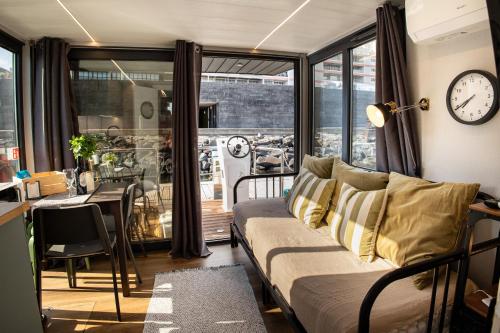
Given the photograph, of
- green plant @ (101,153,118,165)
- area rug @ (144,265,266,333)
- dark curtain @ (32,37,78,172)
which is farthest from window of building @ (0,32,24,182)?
area rug @ (144,265,266,333)

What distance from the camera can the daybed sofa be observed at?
1.27 meters

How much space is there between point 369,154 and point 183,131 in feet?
5.90

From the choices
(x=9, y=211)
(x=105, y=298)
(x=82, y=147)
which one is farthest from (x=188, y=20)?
(x=105, y=298)

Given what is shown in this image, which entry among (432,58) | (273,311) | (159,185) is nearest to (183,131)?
(159,185)

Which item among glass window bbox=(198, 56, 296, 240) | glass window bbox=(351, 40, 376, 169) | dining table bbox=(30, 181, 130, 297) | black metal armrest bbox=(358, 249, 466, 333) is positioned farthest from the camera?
glass window bbox=(198, 56, 296, 240)

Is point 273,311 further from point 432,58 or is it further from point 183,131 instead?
point 432,58

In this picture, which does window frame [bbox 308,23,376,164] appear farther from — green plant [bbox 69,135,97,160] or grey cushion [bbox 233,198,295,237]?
green plant [bbox 69,135,97,160]

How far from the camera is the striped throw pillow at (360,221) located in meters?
1.85

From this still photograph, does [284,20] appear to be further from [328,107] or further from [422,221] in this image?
[422,221]

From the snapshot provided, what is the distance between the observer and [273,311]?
7.50ft

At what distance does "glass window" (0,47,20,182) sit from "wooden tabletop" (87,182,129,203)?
2.68ft

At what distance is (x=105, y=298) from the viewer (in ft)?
8.23

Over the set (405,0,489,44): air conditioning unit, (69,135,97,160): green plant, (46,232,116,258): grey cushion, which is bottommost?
(46,232,116,258): grey cushion

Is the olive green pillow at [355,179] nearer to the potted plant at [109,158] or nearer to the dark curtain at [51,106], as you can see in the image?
the potted plant at [109,158]
